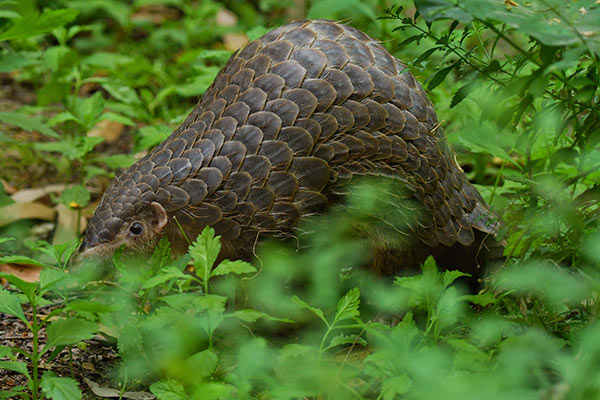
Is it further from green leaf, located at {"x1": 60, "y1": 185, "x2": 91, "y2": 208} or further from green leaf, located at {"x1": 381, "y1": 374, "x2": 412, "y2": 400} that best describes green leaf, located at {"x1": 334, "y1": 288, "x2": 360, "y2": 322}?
green leaf, located at {"x1": 60, "y1": 185, "x2": 91, "y2": 208}

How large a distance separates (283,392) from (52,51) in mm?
3929

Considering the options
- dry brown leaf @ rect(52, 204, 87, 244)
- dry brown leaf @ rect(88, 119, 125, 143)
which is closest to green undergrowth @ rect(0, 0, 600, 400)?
dry brown leaf @ rect(52, 204, 87, 244)

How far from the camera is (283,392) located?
7.18 ft

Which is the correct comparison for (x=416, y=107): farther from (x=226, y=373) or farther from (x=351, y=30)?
(x=226, y=373)

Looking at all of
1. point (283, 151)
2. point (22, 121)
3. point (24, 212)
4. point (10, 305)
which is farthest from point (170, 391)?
point (24, 212)

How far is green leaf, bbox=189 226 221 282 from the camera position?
258cm

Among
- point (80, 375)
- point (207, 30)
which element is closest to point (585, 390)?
point (80, 375)

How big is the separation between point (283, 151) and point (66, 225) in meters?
2.05

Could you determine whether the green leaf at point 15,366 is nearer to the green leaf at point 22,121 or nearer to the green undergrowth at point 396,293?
the green undergrowth at point 396,293

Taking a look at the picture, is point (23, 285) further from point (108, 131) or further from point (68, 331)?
point (108, 131)

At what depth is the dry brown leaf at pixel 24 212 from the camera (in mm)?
4484

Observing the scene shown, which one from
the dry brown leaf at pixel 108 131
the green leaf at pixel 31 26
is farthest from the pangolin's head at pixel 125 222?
the dry brown leaf at pixel 108 131

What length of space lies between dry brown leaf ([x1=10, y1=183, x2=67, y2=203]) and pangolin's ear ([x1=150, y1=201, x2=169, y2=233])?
71.8 inches

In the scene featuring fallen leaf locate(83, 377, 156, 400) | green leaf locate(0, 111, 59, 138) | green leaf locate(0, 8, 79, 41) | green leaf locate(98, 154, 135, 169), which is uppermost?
green leaf locate(0, 8, 79, 41)
